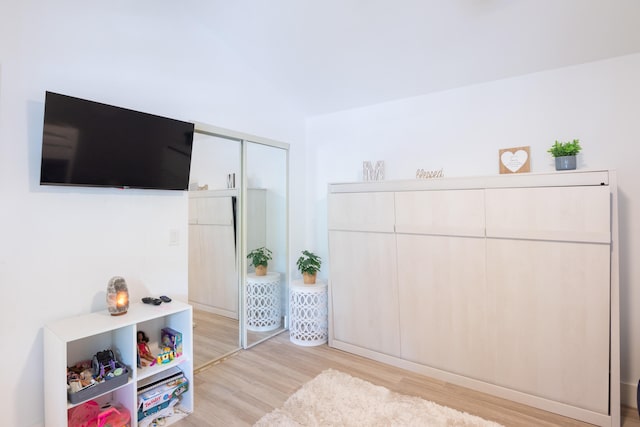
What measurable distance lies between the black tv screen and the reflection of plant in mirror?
1.07m

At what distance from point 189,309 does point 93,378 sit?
0.62 meters

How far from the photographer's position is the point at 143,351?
2.20 meters

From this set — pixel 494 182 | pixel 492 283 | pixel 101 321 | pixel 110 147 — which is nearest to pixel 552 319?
pixel 492 283

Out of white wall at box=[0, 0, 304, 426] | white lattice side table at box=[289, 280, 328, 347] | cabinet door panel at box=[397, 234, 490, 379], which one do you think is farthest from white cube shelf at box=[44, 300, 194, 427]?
cabinet door panel at box=[397, 234, 490, 379]

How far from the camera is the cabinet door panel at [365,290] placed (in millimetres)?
2873

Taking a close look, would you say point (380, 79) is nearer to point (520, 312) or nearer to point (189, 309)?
point (520, 312)

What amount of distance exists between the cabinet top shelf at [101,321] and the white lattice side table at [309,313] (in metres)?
1.30

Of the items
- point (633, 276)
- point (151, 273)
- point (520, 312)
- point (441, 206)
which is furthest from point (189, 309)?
point (633, 276)

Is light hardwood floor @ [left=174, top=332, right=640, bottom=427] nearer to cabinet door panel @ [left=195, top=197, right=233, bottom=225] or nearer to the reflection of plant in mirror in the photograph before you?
the reflection of plant in mirror

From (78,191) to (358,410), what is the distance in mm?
2327

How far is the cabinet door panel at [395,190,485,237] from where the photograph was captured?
2.46 metres

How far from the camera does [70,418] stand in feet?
6.05

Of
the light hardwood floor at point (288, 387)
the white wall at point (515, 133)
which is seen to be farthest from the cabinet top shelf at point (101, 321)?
the white wall at point (515, 133)

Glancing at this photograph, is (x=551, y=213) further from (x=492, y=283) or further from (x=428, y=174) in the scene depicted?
(x=428, y=174)
